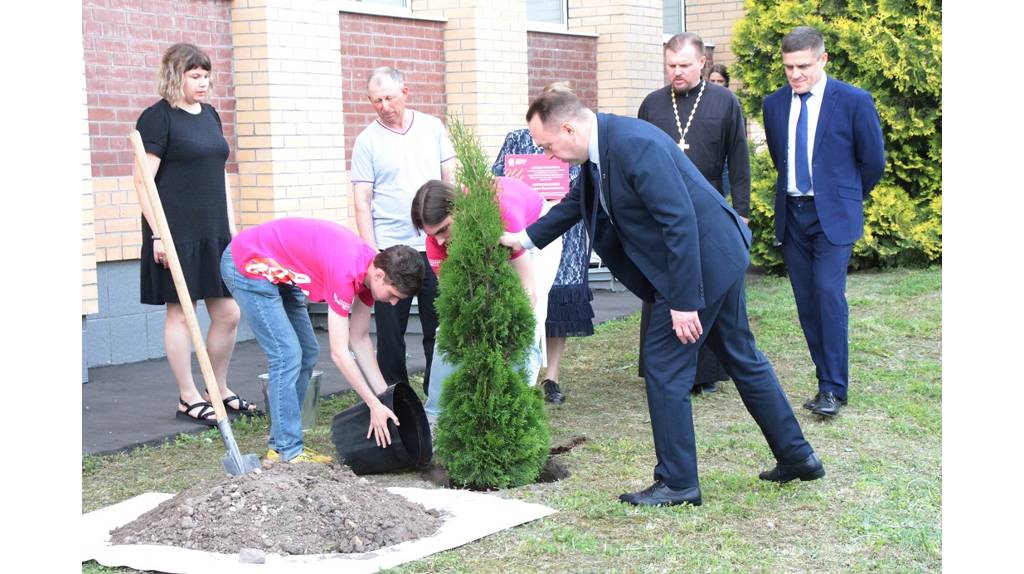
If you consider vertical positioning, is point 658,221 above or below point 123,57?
below

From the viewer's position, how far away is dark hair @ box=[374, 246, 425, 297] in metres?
5.06

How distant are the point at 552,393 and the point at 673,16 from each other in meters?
10.1

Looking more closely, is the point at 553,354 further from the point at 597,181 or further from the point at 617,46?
the point at 617,46

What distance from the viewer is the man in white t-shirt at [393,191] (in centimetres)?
663

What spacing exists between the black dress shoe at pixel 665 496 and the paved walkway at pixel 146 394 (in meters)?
2.74

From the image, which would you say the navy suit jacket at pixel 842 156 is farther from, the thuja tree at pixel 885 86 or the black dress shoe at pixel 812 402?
the thuja tree at pixel 885 86

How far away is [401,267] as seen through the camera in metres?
5.06

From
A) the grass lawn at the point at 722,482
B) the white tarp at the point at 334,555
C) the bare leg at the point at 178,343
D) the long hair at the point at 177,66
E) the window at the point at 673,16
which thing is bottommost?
the grass lawn at the point at 722,482

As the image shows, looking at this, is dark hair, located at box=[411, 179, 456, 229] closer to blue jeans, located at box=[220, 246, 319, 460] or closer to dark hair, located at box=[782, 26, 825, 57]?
blue jeans, located at box=[220, 246, 319, 460]

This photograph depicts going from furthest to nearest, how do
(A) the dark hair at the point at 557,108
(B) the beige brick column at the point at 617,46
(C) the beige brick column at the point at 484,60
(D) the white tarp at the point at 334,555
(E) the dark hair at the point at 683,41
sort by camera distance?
1. (B) the beige brick column at the point at 617,46
2. (C) the beige brick column at the point at 484,60
3. (E) the dark hair at the point at 683,41
4. (A) the dark hair at the point at 557,108
5. (D) the white tarp at the point at 334,555

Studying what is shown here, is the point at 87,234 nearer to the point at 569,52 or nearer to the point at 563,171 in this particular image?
the point at 563,171

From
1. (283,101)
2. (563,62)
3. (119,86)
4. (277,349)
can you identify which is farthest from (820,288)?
(563,62)

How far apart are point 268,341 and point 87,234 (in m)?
2.98

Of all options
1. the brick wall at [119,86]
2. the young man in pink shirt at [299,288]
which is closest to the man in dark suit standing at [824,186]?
the young man in pink shirt at [299,288]
